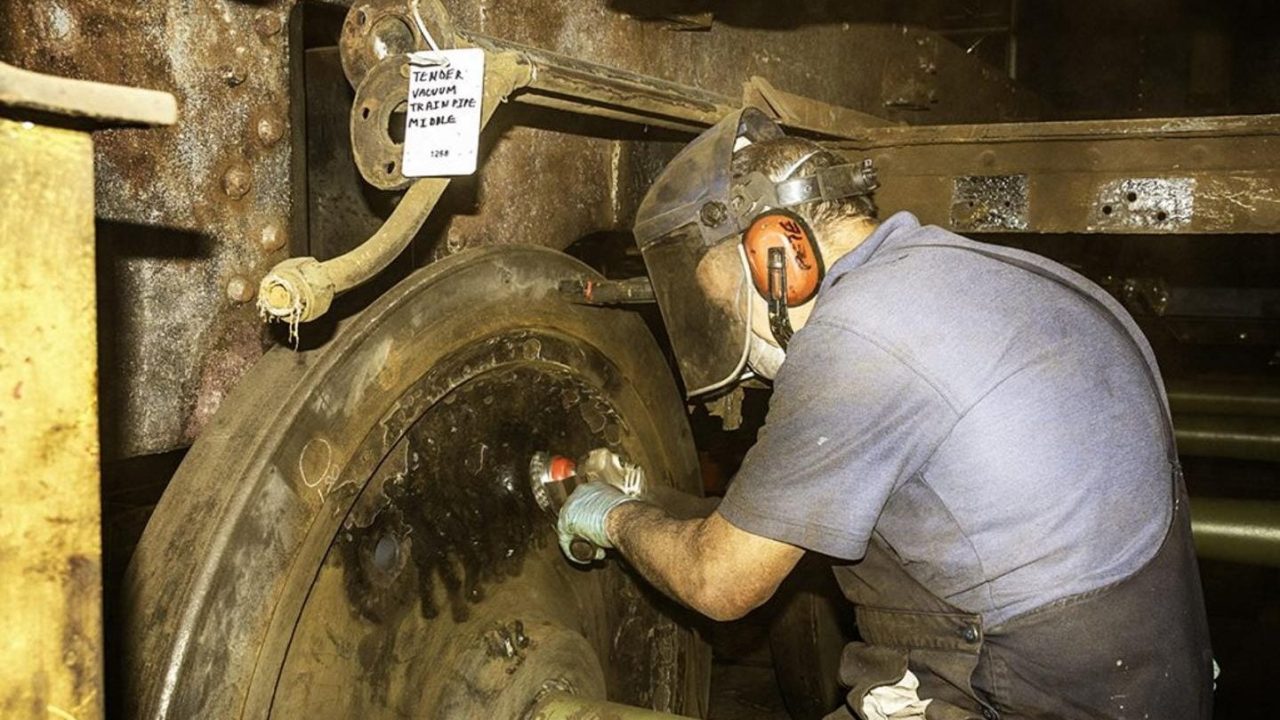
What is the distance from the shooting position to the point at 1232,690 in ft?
13.3

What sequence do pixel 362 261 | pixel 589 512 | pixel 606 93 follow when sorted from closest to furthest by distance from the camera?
pixel 362 261
pixel 606 93
pixel 589 512

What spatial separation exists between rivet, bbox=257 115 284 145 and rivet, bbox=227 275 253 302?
23 centimetres

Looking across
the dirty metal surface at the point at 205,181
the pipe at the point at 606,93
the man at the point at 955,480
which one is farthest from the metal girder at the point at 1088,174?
the dirty metal surface at the point at 205,181

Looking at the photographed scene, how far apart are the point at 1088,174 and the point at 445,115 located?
5.89 ft

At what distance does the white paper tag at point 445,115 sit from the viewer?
151 centimetres

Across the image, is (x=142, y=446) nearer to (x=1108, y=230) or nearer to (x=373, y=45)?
(x=373, y=45)

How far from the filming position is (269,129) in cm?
164

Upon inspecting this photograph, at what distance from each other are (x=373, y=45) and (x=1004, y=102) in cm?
405

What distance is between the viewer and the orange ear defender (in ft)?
5.72

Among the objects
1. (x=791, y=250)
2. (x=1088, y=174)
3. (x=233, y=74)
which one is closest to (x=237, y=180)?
(x=233, y=74)

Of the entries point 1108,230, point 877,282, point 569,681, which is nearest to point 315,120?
point 877,282

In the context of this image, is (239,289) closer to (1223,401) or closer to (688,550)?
(688,550)

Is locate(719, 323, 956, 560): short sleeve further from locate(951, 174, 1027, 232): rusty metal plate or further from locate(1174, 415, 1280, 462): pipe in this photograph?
locate(1174, 415, 1280, 462): pipe

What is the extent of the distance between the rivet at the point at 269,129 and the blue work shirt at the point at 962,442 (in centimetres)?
90
